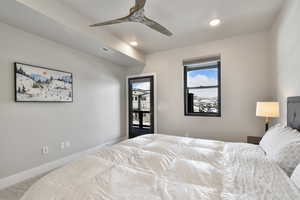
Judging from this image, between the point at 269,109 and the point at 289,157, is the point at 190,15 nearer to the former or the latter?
the point at 269,109

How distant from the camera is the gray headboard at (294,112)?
1666mm

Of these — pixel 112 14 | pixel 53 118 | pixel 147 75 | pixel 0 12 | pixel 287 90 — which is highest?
pixel 112 14

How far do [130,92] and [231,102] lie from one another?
283cm

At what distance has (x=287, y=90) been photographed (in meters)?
2.10

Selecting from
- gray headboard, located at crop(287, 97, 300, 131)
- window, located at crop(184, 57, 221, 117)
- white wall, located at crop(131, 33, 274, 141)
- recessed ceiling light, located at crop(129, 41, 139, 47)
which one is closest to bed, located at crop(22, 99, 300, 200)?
gray headboard, located at crop(287, 97, 300, 131)

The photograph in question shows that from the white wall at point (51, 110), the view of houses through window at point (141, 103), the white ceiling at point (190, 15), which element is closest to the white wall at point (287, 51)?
the white ceiling at point (190, 15)

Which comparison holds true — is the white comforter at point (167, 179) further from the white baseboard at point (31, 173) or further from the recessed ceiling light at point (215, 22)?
the recessed ceiling light at point (215, 22)

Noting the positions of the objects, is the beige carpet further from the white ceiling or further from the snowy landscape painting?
the white ceiling

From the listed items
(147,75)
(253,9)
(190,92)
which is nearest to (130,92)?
(147,75)

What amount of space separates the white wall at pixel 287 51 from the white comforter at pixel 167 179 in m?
1.22

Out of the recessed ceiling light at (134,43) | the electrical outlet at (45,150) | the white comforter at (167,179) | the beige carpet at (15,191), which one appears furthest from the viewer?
the recessed ceiling light at (134,43)

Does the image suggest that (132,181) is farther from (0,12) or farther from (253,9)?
(253,9)

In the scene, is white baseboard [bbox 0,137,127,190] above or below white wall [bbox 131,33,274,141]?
below

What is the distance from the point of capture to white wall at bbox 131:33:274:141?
301cm
